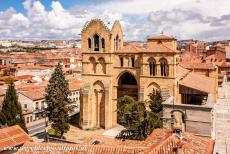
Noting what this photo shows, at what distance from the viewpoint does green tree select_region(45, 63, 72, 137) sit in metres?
42.2

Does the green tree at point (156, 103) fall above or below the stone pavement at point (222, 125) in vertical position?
above

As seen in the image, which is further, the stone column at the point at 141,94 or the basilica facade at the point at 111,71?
the stone column at the point at 141,94

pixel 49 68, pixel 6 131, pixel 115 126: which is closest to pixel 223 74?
pixel 115 126

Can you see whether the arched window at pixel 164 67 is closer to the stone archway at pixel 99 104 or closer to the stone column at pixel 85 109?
the stone archway at pixel 99 104

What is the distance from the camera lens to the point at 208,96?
40281 millimetres

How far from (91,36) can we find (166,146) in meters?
33.0

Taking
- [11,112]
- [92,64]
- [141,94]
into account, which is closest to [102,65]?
[92,64]

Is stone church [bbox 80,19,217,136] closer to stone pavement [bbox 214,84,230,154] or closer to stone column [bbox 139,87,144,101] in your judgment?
stone column [bbox 139,87,144,101]

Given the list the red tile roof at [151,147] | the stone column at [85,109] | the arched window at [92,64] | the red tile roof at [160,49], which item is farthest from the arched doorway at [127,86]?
the red tile roof at [151,147]

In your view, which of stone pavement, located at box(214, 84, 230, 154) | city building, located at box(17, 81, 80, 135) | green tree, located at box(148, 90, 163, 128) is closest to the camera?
stone pavement, located at box(214, 84, 230, 154)

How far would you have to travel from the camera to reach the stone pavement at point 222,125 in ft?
120

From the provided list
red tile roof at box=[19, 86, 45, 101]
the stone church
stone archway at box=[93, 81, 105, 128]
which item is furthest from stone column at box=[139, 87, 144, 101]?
red tile roof at box=[19, 86, 45, 101]

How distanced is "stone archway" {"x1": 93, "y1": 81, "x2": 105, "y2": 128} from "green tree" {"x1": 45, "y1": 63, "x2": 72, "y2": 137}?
575 cm

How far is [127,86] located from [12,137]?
22.9m
